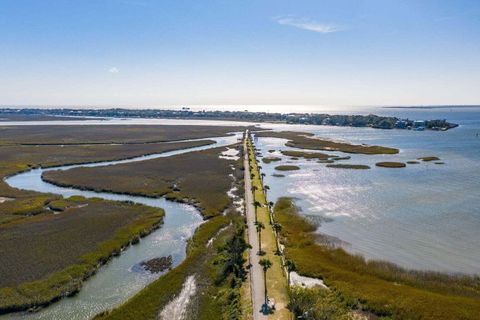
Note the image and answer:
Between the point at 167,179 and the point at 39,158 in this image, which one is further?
the point at 39,158

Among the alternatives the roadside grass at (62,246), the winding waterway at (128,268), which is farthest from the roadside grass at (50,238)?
the winding waterway at (128,268)

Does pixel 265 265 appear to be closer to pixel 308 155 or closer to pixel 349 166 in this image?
pixel 349 166

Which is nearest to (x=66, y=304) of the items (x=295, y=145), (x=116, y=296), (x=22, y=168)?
(x=116, y=296)

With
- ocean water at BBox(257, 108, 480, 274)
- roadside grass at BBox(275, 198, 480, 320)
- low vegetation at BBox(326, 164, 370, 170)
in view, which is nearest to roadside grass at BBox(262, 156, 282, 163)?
ocean water at BBox(257, 108, 480, 274)

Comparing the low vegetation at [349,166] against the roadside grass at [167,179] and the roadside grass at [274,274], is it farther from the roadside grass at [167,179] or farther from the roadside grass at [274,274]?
the roadside grass at [274,274]

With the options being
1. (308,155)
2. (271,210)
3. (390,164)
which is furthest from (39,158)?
(390,164)

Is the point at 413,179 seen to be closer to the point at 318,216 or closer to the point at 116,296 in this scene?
the point at 318,216

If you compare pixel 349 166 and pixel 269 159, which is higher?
pixel 269 159
